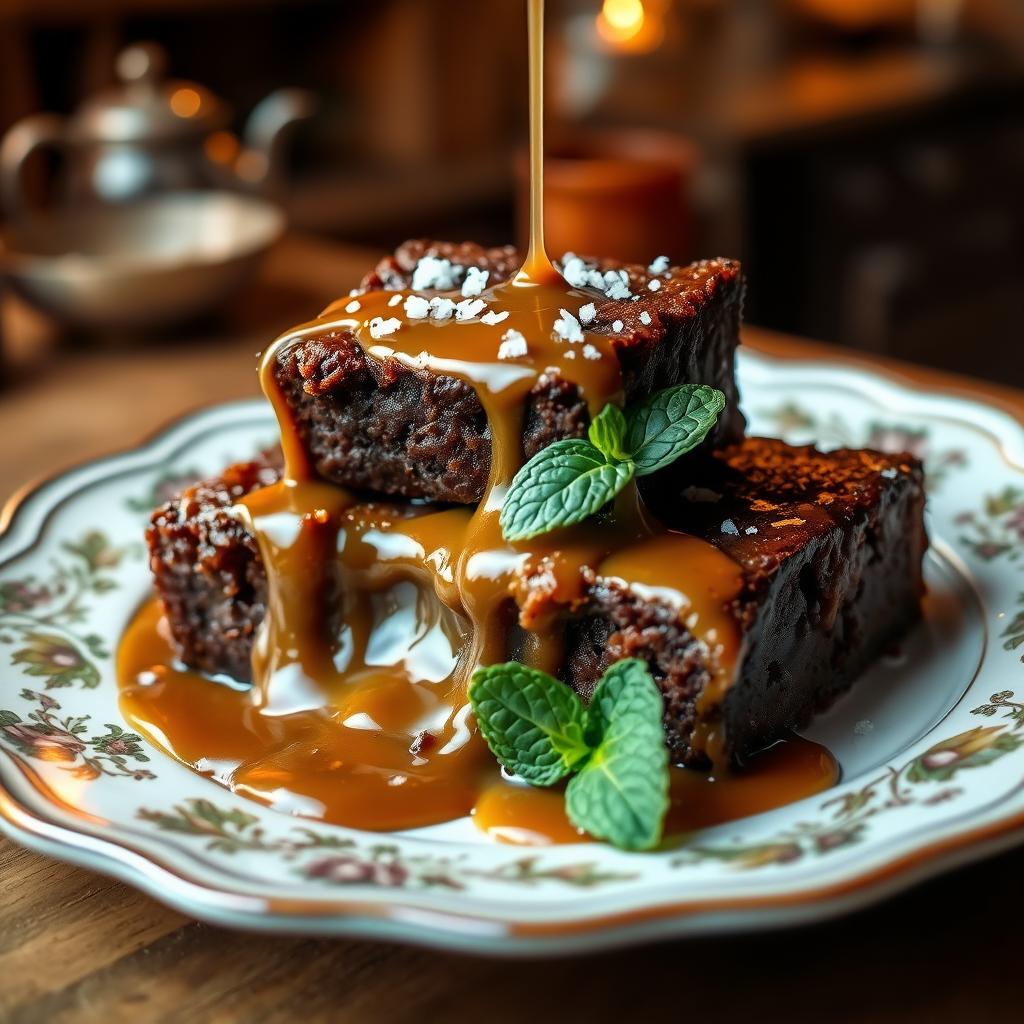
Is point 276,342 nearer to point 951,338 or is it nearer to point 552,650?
point 552,650

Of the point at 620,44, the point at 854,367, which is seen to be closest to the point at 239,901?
the point at 854,367

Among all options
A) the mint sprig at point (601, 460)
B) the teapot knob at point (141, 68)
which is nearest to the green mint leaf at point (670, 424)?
the mint sprig at point (601, 460)

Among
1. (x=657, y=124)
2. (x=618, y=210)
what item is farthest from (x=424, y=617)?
(x=657, y=124)

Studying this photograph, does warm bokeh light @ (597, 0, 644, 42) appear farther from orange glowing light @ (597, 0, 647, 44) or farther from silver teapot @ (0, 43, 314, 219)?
silver teapot @ (0, 43, 314, 219)

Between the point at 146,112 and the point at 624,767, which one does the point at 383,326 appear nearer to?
the point at 624,767

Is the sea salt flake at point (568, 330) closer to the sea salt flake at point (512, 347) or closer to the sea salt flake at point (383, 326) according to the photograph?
the sea salt flake at point (512, 347)

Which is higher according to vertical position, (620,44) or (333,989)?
(620,44)
